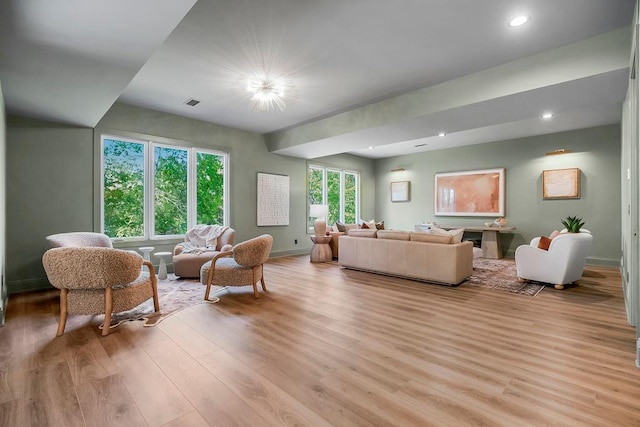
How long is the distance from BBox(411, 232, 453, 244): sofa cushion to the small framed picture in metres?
4.56

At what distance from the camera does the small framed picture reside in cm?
911

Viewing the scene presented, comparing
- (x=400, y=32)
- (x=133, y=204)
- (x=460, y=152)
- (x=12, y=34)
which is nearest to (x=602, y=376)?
(x=400, y=32)

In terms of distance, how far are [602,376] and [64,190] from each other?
640 centimetres

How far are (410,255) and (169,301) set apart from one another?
345 centimetres

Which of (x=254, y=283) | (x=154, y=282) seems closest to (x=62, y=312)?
(x=154, y=282)

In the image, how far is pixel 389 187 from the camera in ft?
31.5

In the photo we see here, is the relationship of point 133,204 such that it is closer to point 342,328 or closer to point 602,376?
point 342,328

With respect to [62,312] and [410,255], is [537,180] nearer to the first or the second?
[410,255]

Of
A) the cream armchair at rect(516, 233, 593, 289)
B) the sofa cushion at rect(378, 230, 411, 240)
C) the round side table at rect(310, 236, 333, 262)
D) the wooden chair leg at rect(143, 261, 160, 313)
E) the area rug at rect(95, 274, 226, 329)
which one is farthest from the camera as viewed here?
the round side table at rect(310, 236, 333, 262)

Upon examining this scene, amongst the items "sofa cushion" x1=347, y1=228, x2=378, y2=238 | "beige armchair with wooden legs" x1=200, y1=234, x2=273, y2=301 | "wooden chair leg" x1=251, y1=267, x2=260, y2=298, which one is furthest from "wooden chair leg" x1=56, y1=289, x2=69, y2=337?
"sofa cushion" x1=347, y1=228, x2=378, y2=238

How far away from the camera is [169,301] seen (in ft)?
12.0

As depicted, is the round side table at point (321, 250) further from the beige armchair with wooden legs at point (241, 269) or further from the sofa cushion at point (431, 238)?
the beige armchair with wooden legs at point (241, 269)

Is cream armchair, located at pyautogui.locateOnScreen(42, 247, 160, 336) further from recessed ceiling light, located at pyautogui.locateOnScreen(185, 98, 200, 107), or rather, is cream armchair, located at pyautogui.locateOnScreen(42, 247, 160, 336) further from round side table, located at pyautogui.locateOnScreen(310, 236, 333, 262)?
round side table, located at pyautogui.locateOnScreen(310, 236, 333, 262)

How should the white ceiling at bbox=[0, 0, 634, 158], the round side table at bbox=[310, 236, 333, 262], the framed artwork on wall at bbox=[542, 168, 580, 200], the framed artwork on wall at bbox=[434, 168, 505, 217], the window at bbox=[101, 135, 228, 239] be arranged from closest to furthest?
the white ceiling at bbox=[0, 0, 634, 158], the window at bbox=[101, 135, 228, 239], the framed artwork on wall at bbox=[542, 168, 580, 200], the round side table at bbox=[310, 236, 333, 262], the framed artwork on wall at bbox=[434, 168, 505, 217]
